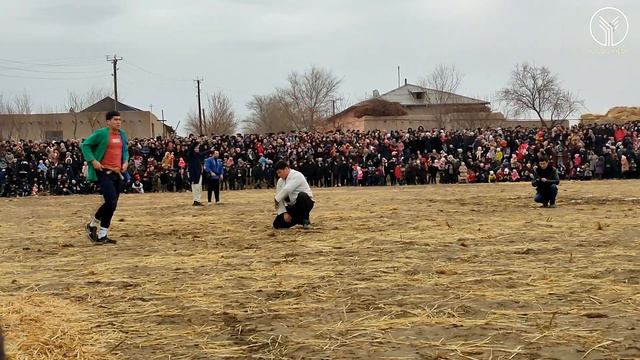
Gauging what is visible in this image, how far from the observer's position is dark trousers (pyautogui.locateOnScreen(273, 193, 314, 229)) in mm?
11133

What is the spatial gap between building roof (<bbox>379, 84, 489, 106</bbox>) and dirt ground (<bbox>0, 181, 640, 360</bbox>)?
5951cm

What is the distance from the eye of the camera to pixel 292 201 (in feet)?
36.8

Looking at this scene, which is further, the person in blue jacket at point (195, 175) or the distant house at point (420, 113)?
the distant house at point (420, 113)

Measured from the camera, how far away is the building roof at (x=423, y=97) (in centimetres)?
6969

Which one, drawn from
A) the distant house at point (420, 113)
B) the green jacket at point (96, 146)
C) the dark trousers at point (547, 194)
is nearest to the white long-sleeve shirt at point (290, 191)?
the green jacket at point (96, 146)

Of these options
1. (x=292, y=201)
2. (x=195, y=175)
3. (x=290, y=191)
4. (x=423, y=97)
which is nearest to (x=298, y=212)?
(x=292, y=201)

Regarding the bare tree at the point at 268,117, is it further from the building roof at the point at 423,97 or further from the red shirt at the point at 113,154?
the red shirt at the point at 113,154

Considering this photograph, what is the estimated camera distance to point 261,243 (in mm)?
9453

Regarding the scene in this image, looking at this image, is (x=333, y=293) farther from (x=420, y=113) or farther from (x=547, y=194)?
(x=420, y=113)

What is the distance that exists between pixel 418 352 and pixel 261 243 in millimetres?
5459

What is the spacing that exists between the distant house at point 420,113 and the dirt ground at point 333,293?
180 ft

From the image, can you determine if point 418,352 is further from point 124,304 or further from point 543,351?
point 124,304

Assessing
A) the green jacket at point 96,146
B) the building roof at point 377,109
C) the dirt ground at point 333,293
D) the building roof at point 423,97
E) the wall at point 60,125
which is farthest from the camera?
the building roof at point 377,109

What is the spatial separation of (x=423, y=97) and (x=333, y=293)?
251 ft
